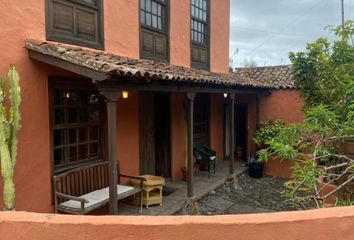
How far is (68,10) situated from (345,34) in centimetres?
617

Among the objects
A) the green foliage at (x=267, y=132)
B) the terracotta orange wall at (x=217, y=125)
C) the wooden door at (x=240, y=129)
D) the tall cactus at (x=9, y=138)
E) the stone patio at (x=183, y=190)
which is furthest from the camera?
the wooden door at (x=240, y=129)

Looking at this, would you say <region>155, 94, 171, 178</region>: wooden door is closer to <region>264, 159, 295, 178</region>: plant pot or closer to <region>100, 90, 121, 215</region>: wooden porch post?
<region>100, 90, 121, 215</region>: wooden porch post

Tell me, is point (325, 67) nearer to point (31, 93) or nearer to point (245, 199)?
point (245, 199)

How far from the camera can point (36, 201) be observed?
544 cm

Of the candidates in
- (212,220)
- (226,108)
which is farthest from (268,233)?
(226,108)

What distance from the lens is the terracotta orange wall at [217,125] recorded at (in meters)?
12.8

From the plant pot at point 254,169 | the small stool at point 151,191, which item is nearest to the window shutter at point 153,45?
the small stool at point 151,191

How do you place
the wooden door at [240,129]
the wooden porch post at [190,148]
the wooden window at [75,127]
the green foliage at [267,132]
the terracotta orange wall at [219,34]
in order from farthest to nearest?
the wooden door at [240,129], the terracotta orange wall at [219,34], the green foliage at [267,132], the wooden porch post at [190,148], the wooden window at [75,127]

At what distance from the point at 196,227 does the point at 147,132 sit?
6764 mm

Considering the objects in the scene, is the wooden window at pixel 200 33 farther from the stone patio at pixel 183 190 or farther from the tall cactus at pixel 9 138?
the tall cactus at pixel 9 138

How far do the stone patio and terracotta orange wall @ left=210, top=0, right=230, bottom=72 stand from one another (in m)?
3.95

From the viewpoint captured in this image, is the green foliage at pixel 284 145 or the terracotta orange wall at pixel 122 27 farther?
the terracotta orange wall at pixel 122 27

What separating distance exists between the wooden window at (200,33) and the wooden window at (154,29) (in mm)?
1822

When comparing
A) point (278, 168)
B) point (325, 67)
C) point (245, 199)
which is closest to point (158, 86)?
point (245, 199)
